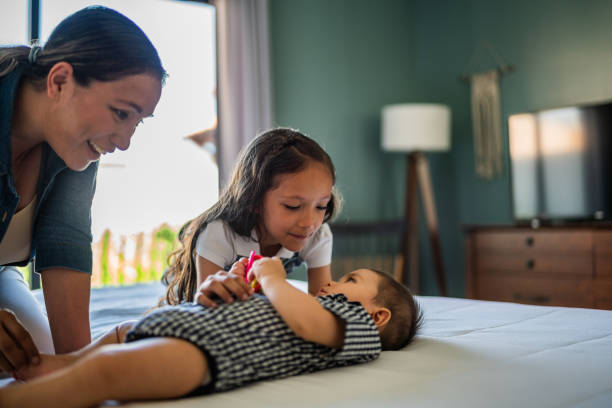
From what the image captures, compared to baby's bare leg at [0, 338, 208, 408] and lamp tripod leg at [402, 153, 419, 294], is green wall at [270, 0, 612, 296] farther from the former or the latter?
baby's bare leg at [0, 338, 208, 408]

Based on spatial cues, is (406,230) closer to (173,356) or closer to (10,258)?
(10,258)

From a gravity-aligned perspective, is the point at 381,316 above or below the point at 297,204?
below

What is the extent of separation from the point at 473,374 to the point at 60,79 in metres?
0.98

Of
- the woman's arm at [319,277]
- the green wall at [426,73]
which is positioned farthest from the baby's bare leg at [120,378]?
the green wall at [426,73]

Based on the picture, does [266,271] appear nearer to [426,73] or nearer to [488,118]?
[488,118]

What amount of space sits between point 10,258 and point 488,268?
302cm

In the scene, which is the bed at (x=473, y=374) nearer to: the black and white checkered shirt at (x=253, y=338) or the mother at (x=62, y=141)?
the black and white checkered shirt at (x=253, y=338)

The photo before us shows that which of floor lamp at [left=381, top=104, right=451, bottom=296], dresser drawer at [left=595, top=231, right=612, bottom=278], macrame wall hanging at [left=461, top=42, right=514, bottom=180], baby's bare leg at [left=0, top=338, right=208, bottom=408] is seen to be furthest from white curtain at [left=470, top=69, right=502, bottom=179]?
baby's bare leg at [left=0, top=338, right=208, bottom=408]

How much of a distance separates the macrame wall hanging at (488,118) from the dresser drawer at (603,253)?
129cm

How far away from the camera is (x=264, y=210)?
5.36 ft

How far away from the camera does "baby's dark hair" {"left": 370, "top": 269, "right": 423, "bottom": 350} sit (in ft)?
4.08

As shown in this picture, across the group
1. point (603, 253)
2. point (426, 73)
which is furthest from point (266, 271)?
point (426, 73)

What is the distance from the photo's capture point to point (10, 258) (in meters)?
1.44

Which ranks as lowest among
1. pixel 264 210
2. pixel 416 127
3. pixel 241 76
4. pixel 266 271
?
pixel 266 271
